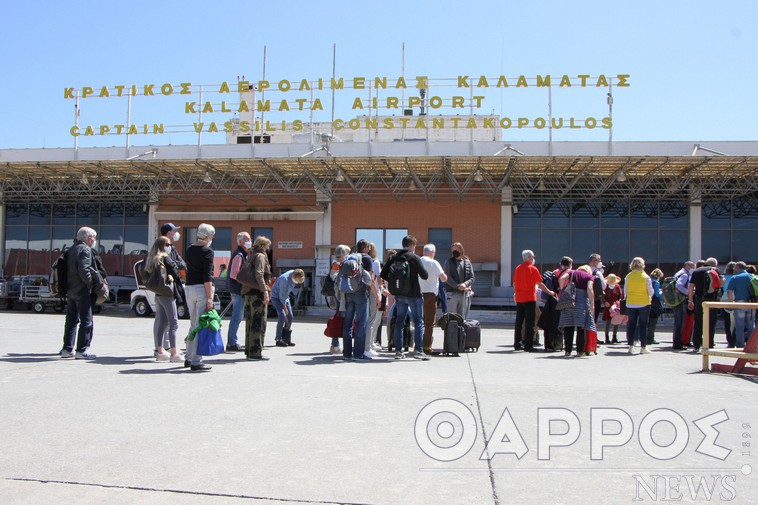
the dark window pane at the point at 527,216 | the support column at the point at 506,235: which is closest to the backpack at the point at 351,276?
the support column at the point at 506,235

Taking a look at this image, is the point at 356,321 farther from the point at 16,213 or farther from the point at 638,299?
the point at 16,213

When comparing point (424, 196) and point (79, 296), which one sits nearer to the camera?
point (79, 296)

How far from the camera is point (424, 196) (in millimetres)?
24891

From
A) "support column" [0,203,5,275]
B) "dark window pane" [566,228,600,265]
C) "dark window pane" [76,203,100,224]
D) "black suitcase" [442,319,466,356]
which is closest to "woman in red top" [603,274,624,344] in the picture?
"black suitcase" [442,319,466,356]

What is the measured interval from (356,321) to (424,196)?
604 inches

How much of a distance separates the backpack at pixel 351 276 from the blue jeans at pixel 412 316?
0.77m

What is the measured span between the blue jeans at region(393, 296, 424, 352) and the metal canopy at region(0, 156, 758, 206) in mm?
11553

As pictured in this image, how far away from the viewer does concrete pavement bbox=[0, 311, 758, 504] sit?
13.2 feet

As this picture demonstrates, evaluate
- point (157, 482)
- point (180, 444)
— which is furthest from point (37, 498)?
point (180, 444)

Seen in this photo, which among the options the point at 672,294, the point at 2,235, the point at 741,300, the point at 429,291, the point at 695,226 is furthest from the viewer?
the point at 2,235

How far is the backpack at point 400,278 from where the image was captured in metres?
9.98

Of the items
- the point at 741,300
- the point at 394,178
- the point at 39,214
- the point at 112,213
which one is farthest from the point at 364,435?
the point at 39,214

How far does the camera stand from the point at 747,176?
2272cm

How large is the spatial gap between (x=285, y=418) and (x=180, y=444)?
1063 mm
